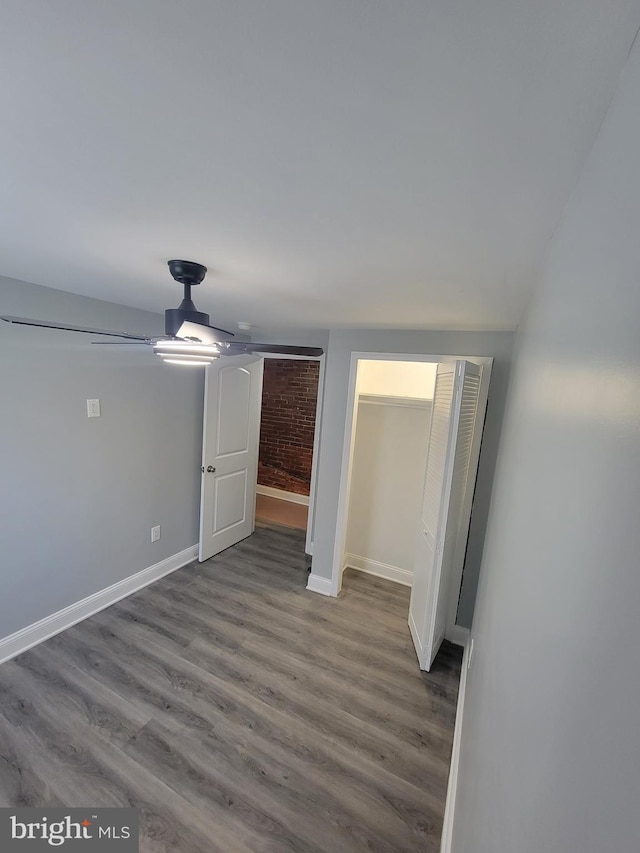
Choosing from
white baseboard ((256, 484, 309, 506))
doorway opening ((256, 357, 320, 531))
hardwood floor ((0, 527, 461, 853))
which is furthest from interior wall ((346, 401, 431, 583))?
white baseboard ((256, 484, 309, 506))

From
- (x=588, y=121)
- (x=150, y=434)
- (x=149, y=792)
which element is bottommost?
(x=149, y=792)

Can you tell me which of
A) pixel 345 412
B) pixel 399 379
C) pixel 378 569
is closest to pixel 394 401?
pixel 399 379

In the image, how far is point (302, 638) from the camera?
2604 mm

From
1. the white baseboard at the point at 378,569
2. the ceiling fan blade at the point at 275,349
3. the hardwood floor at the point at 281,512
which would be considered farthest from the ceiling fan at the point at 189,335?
the hardwood floor at the point at 281,512

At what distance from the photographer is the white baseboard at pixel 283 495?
551cm

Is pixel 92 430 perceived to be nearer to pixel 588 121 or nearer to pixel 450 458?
pixel 450 458

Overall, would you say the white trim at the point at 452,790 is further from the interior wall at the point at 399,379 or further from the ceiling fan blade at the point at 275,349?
the interior wall at the point at 399,379

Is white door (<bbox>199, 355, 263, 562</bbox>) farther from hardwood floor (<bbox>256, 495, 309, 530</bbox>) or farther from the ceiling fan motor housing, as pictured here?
the ceiling fan motor housing

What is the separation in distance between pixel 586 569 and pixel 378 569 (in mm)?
3410

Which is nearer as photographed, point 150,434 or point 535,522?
point 535,522

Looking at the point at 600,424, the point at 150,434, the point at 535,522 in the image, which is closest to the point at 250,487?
the point at 150,434

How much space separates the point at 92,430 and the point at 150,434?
474 millimetres

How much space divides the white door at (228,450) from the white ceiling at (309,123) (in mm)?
2221

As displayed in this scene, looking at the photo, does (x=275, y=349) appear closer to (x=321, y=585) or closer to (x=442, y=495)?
(x=442, y=495)
